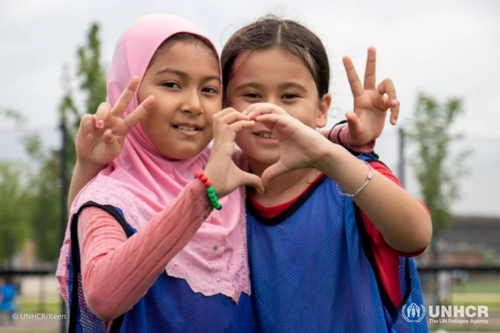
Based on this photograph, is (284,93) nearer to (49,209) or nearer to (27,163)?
(27,163)

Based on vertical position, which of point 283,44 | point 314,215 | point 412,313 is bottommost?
point 412,313

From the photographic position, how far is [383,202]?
1965 mm

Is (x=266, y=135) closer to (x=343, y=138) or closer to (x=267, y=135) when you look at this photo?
(x=267, y=135)

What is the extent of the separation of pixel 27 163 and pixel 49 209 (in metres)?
0.97

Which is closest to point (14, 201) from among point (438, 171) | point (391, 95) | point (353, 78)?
point (438, 171)

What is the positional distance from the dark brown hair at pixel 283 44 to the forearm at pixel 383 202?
23.1 inches

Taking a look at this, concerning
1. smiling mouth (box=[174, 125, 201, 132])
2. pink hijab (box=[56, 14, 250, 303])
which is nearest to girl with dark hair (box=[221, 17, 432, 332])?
pink hijab (box=[56, 14, 250, 303])

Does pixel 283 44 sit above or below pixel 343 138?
above

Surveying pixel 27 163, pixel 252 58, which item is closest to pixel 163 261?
pixel 252 58

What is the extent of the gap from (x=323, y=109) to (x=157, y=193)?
30.7 inches

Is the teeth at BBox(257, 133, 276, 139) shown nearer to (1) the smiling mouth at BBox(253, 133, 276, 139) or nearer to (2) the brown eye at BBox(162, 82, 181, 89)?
(1) the smiling mouth at BBox(253, 133, 276, 139)

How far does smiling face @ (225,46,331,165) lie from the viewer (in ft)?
7.61

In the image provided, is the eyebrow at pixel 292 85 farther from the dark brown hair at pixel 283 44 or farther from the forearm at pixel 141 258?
the forearm at pixel 141 258

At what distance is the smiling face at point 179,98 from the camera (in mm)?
2148
